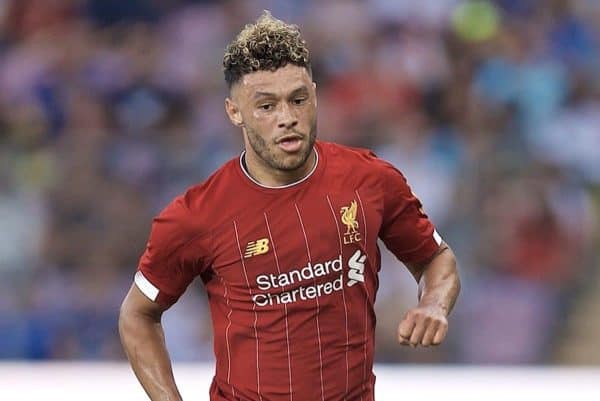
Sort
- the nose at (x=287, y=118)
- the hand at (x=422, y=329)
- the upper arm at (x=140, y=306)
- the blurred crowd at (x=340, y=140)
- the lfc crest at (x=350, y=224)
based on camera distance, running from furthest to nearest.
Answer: the blurred crowd at (x=340, y=140) → the upper arm at (x=140, y=306) → the lfc crest at (x=350, y=224) → the nose at (x=287, y=118) → the hand at (x=422, y=329)

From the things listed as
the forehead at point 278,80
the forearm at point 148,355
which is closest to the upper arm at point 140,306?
the forearm at point 148,355

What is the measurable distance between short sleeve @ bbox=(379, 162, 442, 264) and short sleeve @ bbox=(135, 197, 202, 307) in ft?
2.05

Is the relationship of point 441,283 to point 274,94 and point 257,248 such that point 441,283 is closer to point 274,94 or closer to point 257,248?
point 257,248

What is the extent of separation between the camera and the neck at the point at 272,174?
3.66 m

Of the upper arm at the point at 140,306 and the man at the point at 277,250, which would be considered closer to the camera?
the man at the point at 277,250

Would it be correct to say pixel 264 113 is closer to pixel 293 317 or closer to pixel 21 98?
pixel 293 317

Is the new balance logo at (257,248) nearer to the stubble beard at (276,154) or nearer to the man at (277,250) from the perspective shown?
the man at (277,250)

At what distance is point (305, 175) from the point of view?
369cm

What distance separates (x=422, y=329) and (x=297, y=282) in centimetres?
43

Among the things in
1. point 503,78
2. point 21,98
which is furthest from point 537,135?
point 21,98

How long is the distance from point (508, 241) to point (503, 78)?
1305mm

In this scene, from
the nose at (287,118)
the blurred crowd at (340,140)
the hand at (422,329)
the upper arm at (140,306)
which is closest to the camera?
the hand at (422,329)

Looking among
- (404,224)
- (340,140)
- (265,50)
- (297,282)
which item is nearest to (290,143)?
(265,50)

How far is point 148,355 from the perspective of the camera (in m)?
3.75
